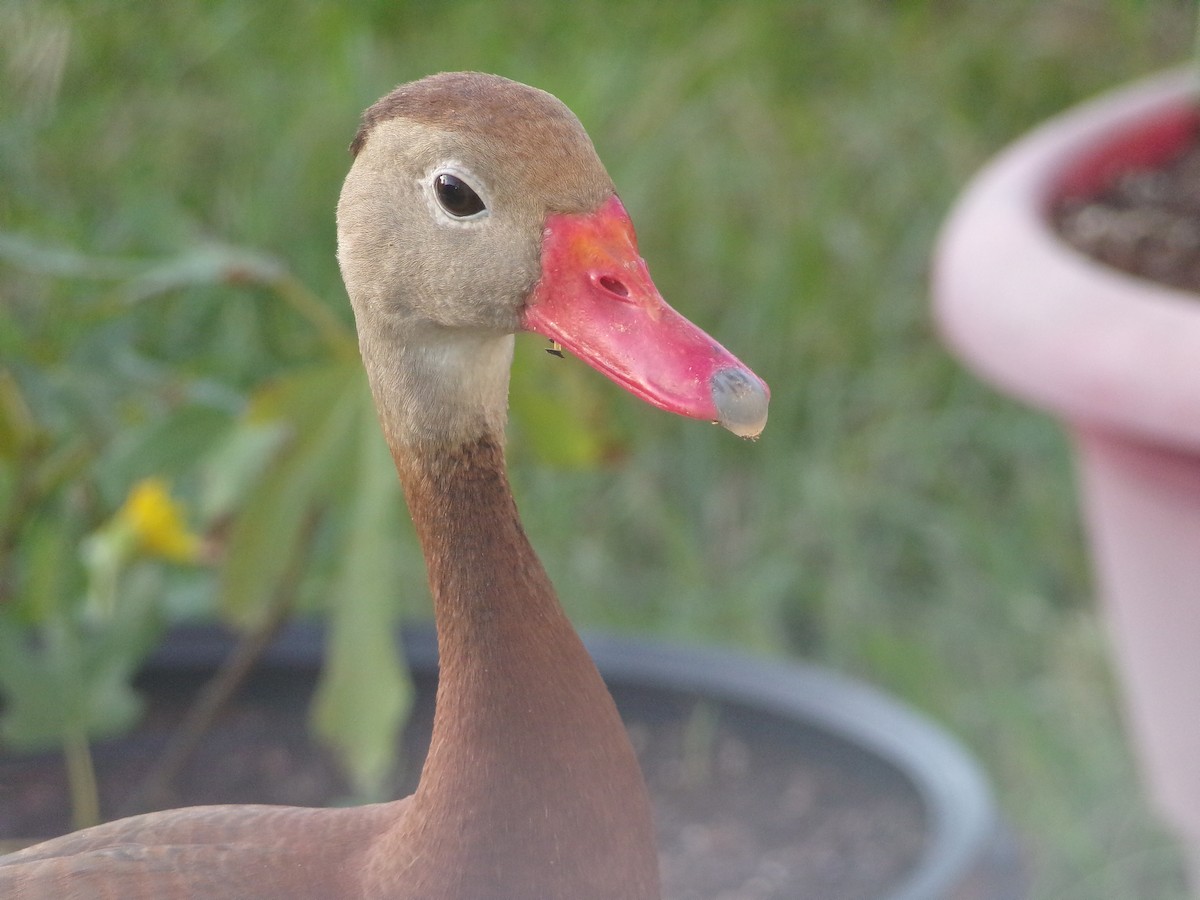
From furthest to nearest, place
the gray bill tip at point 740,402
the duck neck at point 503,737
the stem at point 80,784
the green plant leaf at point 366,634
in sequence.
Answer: the stem at point 80,784, the green plant leaf at point 366,634, the duck neck at point 503,737, the gray bill tip at point 740,402

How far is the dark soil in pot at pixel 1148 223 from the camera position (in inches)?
61.7

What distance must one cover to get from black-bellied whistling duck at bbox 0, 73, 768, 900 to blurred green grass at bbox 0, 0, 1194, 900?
0.70 meters

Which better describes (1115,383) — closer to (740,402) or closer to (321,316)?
(321,316)

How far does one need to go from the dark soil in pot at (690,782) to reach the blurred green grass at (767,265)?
0.85 ft

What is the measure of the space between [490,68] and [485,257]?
1.33 metres

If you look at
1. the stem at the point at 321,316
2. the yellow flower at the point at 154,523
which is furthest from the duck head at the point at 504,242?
the yellow flower at the point at 154,523

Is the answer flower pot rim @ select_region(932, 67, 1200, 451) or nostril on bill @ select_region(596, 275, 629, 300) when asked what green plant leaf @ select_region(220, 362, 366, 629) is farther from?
flower pot rim @ select_region(932, 67, 1200, 451)

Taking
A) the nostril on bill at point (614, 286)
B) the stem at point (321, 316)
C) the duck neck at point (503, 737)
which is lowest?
the duck neck at point (503, 737)

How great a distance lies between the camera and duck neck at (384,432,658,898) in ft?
2.50

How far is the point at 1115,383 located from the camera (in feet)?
4.34

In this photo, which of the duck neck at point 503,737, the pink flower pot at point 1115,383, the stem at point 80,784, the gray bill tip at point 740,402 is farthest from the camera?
the pink flower pot at point 1115,383

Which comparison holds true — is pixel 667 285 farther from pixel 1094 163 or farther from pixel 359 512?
pixel 359 512

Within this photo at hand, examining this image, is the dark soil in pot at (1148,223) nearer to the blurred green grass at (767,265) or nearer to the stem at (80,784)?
the blurred green grass at (767,265)

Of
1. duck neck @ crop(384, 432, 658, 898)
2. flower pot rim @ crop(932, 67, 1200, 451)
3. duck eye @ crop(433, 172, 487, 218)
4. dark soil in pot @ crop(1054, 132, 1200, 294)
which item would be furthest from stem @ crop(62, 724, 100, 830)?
dark soil in pot @ crop(1054, 132, 1200, 294)
